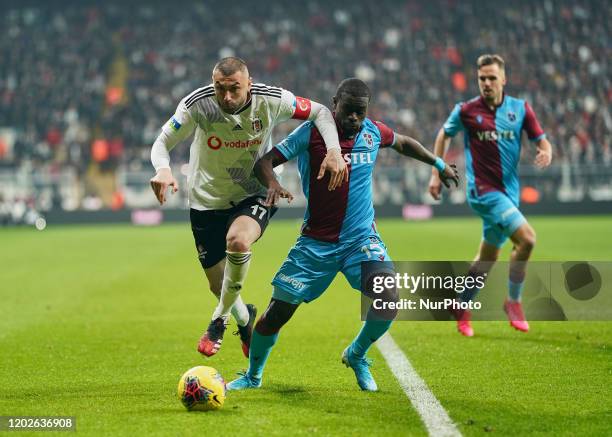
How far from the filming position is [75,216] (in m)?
31.2

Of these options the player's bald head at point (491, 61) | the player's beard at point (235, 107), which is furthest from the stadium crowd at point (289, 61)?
the player's beard at point (235, 107)

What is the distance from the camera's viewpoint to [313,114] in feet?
20.9

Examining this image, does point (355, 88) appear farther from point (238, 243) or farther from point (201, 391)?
point (201, 391)

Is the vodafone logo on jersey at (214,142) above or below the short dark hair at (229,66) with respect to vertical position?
below

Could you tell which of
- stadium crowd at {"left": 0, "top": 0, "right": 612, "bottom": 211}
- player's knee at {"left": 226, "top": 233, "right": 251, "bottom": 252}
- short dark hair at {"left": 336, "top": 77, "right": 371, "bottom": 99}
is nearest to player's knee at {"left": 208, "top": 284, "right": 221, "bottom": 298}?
player's knee at {"left": 226, "top": 233, "right": 251, "bottom": 252}

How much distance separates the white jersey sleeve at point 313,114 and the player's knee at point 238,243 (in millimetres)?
903

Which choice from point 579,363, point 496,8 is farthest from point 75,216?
point 579,363

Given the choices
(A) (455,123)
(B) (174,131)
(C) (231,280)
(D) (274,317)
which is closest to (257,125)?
(B) (174,131)

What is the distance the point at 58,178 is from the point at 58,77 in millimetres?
8723

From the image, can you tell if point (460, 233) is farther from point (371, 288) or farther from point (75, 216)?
point (371, 288)

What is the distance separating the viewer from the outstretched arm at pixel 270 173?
6.10 meters

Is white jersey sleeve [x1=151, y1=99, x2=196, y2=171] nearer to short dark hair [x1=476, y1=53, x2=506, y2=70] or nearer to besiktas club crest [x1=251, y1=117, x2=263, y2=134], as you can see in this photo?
besiktas club crest [x1=251, y1=117, x2=263, y2=134]

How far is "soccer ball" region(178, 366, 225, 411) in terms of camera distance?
5.56m

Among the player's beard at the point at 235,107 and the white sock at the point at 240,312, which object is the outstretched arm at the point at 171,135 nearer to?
the player's beard at the point at 235,107
